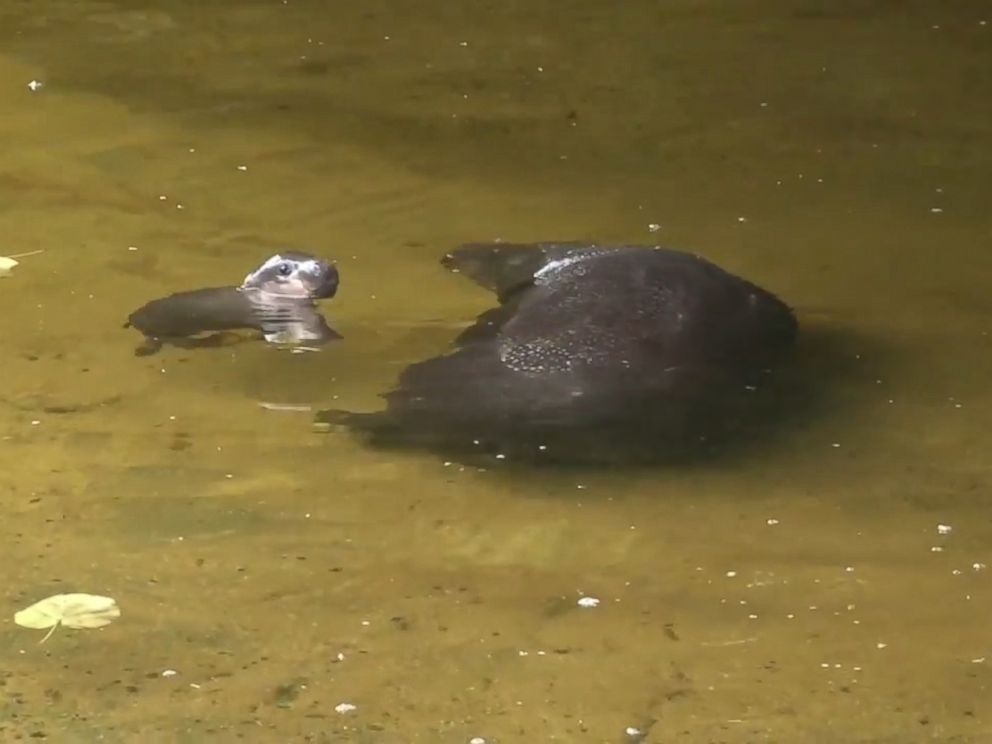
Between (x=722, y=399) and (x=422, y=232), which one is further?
(x=422, y=232)

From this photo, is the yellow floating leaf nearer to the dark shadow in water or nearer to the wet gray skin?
the dark shadow in water

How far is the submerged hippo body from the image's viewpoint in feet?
11.0

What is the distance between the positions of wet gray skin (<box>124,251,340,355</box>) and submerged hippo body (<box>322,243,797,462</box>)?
0.40 meters

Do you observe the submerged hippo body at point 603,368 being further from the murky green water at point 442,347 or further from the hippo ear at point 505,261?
the hippo ear at point 505,261

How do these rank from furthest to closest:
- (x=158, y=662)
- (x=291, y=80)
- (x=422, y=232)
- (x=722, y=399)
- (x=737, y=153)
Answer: (x=291, y=80) → (x=737, y=153) → (x=422, y=232) → (x=722, y=399) → (x=158, y=662)

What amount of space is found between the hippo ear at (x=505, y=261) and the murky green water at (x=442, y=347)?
0.20 feet

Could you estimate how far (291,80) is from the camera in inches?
248

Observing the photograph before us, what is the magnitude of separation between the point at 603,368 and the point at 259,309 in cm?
99

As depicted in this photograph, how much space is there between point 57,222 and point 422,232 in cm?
105

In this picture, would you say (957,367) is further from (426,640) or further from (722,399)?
(426,640)

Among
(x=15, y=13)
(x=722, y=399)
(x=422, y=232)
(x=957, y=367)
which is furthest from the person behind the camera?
(x=15, y=13)

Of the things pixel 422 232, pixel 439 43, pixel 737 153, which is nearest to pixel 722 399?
pixel 422 232

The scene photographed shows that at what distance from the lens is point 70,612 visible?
264cm

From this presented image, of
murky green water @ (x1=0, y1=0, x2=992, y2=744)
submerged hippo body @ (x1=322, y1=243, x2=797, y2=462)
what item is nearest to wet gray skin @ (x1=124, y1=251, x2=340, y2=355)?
murky green water @ (x1=0, y1=0, x2=992, y2=744)
